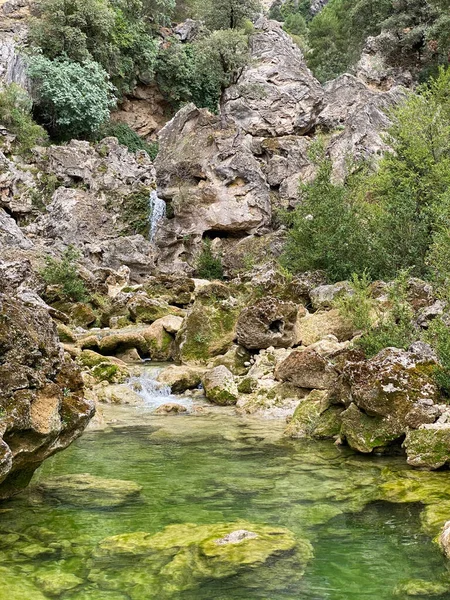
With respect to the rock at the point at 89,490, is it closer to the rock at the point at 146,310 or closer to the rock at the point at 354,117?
the rock at the point at 146,310

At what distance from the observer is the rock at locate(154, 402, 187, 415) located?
1271cm

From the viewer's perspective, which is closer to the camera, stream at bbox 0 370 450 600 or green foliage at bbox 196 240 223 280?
stream at bbox 0 370 450 600

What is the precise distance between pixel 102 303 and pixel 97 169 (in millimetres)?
16952

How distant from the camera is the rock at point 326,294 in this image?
59.3ft

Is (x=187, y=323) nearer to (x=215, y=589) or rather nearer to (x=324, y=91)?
(x=215, y=589)

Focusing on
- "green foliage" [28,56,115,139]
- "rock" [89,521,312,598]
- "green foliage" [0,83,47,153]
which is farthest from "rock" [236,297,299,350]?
"green foliage" [28,56,115,139]

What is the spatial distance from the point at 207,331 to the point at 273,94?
33081mm

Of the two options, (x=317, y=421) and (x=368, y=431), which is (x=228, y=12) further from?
(x=368, y=431)

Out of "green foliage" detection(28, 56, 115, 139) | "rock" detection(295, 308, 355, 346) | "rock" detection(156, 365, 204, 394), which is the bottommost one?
"rock" detection(156, 365, 204, 394)

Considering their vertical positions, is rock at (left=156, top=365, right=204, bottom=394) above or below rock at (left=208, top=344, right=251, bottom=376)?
below

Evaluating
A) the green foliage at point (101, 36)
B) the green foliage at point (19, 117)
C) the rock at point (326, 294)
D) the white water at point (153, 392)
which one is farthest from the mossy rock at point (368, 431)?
the green foliage at point (101, 36)

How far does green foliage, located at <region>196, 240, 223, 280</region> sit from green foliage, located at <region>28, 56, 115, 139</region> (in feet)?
49.1

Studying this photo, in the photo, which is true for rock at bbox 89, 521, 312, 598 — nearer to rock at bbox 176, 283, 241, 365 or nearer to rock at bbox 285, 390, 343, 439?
rock at bbox 285, 390, 343, 439

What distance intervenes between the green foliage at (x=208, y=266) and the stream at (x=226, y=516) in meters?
24.5
